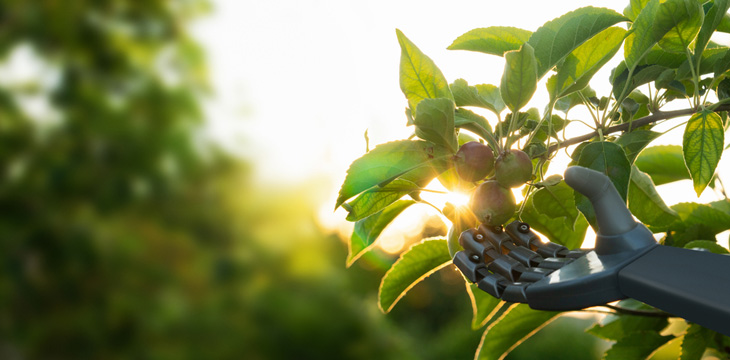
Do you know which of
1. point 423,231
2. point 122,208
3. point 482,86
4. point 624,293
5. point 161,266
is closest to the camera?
point 624,293

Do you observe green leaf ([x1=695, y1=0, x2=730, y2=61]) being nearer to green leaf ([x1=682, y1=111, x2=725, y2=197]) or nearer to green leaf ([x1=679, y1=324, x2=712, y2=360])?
green leaf ([x1=682, y1=111, x2=725, y2=197])

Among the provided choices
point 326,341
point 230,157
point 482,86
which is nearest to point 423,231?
point 326,341

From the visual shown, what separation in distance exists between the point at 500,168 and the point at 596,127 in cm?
12

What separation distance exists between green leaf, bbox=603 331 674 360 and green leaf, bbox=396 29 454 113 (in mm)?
352

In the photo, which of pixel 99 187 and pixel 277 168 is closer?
pixel 99 187

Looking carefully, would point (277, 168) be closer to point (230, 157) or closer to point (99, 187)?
point (230, 157)

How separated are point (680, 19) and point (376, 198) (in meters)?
0.25

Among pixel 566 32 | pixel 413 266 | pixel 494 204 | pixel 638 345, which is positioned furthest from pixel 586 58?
pixel 638 345

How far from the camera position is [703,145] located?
393mm

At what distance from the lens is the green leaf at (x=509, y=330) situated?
21.0 inches

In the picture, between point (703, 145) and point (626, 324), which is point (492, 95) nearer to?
point (703, 145)

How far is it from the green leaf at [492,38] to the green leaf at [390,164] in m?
0.12

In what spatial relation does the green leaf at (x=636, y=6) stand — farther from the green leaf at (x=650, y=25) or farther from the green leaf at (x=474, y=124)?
the green leaf at (x=474, y=124)

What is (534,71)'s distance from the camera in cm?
33
